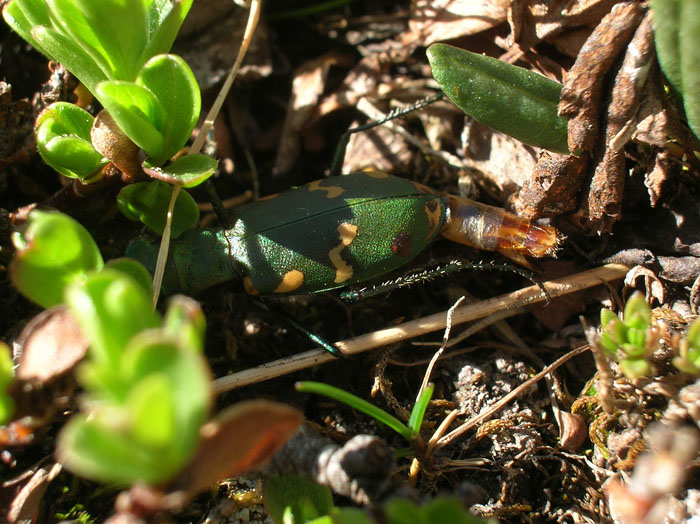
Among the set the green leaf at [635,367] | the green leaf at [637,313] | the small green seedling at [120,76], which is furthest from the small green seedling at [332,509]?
the small green seedling at [120,76]

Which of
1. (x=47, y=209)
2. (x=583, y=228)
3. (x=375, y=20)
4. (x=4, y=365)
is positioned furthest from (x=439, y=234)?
(x=4, y=365)

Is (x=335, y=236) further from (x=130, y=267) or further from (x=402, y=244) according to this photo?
(x=130, y=267)

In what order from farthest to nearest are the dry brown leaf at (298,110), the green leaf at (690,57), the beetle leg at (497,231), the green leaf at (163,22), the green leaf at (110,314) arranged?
the dry brown leaf at (298,110), the beetle leg at (497,231), the green leaf at (163,22), the green leaf at (690,57), the green leaf at (110,314)

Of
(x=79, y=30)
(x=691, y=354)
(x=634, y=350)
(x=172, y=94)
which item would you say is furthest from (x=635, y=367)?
Result: (x=79, y=30)

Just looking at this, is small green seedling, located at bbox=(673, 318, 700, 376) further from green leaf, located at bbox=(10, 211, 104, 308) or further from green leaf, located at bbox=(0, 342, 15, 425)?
green leaf, located at bbox=(0, 342, 15, 425)

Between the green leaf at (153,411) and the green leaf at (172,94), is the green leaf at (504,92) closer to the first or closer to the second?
the green leaf at (172,94)

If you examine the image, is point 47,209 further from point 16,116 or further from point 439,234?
point 439,234
